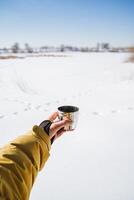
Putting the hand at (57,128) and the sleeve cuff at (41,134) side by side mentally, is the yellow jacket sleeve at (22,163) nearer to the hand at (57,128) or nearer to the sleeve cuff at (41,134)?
the sleeve cuff at (41,134)

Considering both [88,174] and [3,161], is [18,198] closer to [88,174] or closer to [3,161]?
[3,161]

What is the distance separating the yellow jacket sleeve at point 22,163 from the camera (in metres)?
0.69

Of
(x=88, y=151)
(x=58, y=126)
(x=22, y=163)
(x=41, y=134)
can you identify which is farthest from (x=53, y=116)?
(x=88, y=151)

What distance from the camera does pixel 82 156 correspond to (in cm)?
220

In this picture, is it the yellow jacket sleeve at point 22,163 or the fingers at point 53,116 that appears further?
the fingers at point 53,116

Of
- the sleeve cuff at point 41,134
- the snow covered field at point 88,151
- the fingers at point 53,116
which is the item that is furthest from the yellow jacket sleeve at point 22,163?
the snow covered field at point 88,151

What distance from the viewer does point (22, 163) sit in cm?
80

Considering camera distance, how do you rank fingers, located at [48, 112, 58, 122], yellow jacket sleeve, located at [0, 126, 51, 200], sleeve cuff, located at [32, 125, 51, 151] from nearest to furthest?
yellow jacket sleeve, located at [0, 126, 51, 200], sleeve cuff, located at [32, 125, 51, 151], fingers, located at [48, 112, 58, 122]

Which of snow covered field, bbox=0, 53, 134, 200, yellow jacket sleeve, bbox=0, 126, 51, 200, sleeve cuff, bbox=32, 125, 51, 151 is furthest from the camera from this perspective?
snow covered field, bbox=0, 53, 134, 200

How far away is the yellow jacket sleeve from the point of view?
2.27ft

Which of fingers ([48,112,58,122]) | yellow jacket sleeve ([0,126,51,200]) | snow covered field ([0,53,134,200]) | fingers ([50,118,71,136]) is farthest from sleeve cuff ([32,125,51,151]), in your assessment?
snow covered field ([0,53,134,200])

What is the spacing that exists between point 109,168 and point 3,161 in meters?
1.43

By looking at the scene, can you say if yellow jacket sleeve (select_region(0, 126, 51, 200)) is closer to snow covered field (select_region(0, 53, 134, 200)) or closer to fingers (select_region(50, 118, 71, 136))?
fingers (select_region(50, 118, 71, 136))

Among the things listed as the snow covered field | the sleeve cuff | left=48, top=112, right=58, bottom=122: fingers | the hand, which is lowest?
the snow covered field
